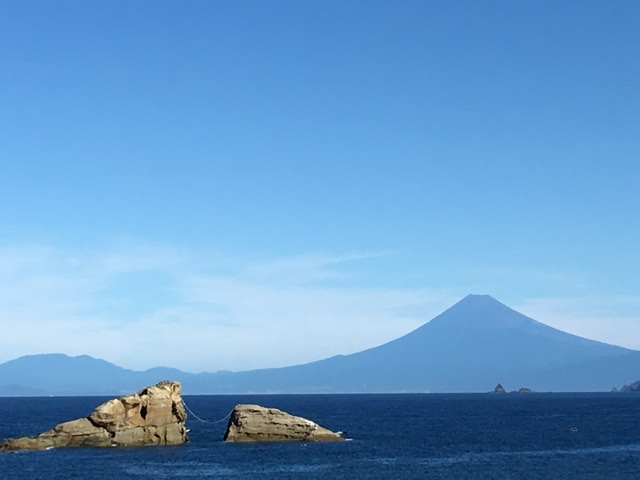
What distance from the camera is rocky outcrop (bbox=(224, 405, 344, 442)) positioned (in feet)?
324

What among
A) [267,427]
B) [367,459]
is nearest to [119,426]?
[267,427]

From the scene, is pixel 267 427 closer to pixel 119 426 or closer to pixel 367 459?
pixel 367 459

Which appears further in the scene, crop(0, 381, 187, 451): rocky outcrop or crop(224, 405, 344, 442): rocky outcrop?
crop(224, 405, 344, 442): rocky outcrop

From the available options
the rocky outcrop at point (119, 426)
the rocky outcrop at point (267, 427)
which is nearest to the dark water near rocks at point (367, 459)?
the rocky outcrop at point (119, 426)

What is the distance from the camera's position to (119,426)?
9212 cm

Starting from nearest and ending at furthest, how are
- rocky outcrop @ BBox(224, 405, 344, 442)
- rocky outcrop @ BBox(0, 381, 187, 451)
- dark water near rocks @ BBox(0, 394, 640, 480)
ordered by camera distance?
dark water near rocks @ BBox(0, 394, 640, 480) < rocky outcrop @ BBox(0, 381, 187, 451) < rocky outcrop @ BBox(224, 405, 344, 442)

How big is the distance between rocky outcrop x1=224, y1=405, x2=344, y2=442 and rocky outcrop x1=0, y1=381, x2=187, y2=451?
880 centimetres

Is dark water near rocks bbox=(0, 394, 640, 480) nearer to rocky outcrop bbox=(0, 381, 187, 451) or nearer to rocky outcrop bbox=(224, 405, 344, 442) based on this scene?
rocky outcrop bbox=(0, 381, 187, 451)

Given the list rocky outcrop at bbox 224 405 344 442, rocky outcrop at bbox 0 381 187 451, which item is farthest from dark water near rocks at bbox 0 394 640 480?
rocky outcrop at bbox 224 405 344 442

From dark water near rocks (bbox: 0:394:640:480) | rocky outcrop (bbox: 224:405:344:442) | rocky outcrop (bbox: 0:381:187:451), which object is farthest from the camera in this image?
rocky outcrop (bbox: 224:405:344:442)

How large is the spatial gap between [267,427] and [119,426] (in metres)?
16.4

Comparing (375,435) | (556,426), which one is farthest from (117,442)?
(556,426)

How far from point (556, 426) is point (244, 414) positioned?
63572 mm

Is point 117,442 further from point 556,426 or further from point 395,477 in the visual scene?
point 556,426
